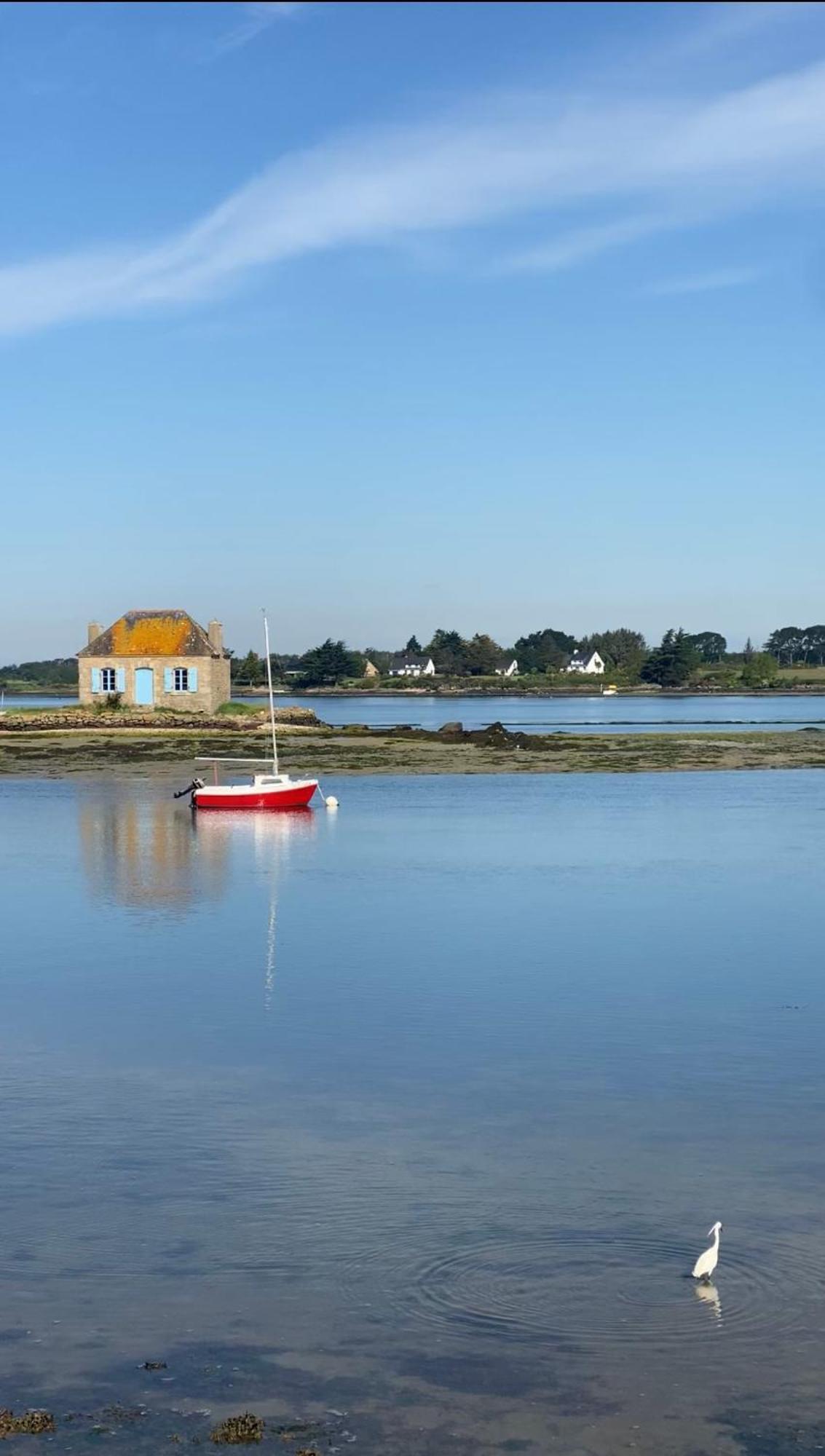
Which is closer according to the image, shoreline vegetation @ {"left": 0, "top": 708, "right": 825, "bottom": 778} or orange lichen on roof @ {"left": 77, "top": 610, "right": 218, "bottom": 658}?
shoreline vegetation @ {"left": 0, "top": 708, "right": 825, "bottom": 778}

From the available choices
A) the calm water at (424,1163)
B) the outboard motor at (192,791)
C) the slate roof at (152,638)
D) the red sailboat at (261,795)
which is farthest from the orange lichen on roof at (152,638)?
the calm water at (424,1163)

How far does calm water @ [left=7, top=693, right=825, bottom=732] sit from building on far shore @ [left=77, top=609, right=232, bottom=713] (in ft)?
70.9

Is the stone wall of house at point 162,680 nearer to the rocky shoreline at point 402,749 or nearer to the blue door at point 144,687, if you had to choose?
the blue door at point 144,687

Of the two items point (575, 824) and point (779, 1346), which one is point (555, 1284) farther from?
point (575, 824)

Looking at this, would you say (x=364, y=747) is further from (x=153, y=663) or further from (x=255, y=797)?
(x=255, y=797)

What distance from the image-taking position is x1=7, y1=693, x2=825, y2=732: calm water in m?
108

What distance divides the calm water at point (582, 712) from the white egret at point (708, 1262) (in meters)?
86.6

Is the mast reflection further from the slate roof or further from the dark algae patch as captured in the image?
the slate roof

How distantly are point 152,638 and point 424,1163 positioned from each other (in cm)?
7503

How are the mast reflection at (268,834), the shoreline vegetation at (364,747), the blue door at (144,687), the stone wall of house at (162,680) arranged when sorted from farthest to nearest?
the blue door at (144,687) → the stone wall of house at (162,680) → the shoreline vegetation at (364,747) → the mast reflection at (268,834)

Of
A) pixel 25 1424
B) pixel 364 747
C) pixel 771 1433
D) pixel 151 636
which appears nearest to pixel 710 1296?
pixel 771 1433

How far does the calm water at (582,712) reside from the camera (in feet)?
353

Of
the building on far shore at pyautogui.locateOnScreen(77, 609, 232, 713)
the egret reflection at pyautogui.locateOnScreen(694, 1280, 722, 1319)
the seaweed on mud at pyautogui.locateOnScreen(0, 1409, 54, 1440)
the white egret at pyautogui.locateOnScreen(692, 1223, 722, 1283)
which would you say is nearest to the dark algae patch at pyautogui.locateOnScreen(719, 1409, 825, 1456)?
the egret reflection at pyautogui.locateOnScreen(694, 1280, 722, 1319)

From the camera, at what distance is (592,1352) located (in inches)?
348
